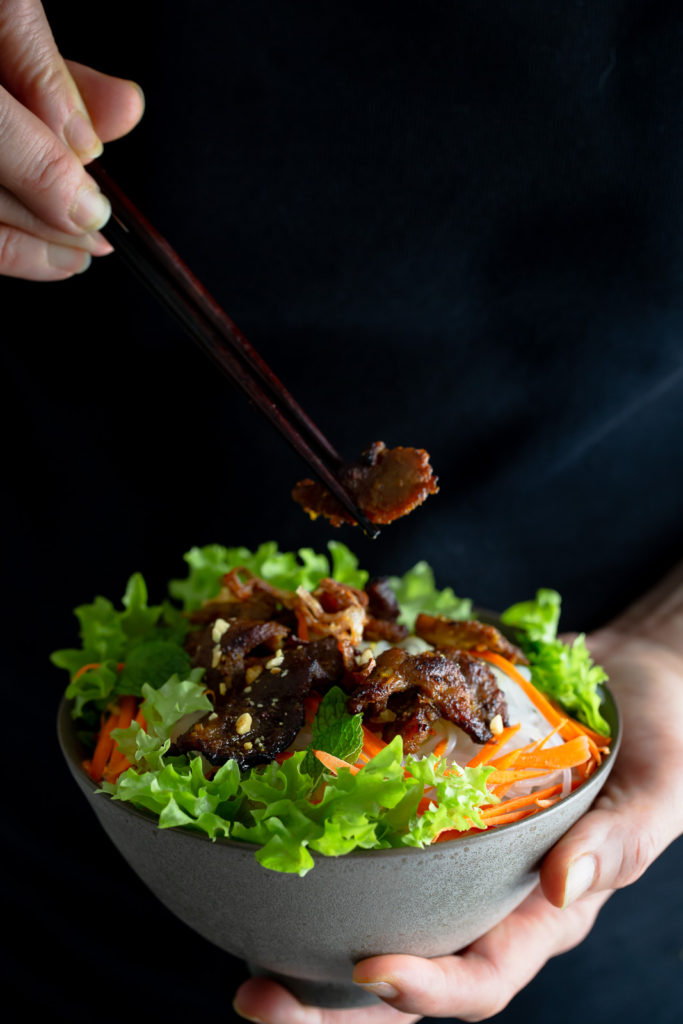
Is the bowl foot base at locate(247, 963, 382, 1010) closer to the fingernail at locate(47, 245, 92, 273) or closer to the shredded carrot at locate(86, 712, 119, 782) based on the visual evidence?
the shredded carrot at locate(86, 712, 119, 782)

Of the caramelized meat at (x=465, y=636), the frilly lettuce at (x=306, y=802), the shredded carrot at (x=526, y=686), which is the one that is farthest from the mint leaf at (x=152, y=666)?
the shredded carrot at (x=526, y=686)

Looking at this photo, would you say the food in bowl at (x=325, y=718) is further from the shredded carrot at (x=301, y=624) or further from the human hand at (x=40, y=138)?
the human hand at (x=40, y=138)

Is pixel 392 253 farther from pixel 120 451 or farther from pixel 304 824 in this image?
pixel 304 824

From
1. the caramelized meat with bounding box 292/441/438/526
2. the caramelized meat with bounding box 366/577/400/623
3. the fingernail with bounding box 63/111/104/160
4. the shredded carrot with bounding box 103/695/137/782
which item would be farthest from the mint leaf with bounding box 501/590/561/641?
the fingernail with bounding box 63/111/104/160

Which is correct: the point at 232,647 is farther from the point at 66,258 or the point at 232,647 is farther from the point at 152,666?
the point at 66,258

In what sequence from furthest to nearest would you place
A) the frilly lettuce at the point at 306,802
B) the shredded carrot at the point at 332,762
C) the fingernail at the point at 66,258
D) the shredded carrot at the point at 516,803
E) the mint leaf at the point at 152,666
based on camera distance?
the fingernail at the point at 66,258 → the mint leaf at the point at 152,666 → the shredded carrot at the point at 516,803 → the shredded carrot at the point at 332,762 → the frilly lettuce at the point at 306,802

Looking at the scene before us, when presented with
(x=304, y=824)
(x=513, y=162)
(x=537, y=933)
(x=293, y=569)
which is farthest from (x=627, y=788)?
(x=513, y=162)
